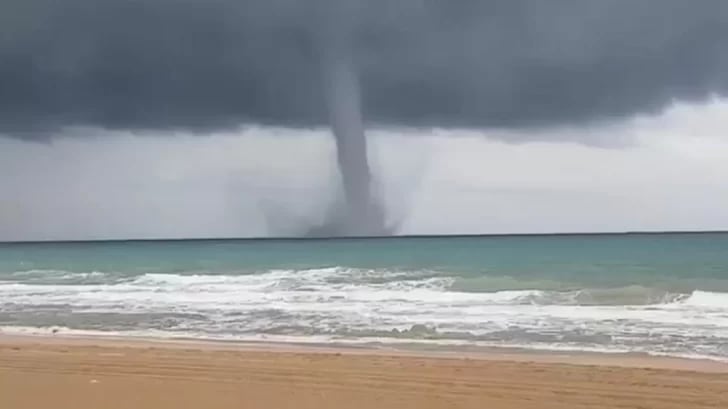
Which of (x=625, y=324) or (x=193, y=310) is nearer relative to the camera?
(x=625, y=324)

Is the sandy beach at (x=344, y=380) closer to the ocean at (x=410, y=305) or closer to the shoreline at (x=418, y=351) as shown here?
the shoreline at (x=418, y=351)

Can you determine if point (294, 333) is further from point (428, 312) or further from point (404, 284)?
point (404, 284)

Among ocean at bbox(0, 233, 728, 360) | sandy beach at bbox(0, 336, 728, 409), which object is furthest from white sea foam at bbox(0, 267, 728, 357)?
sandy beach at bbox(0, 336, 728, 409)

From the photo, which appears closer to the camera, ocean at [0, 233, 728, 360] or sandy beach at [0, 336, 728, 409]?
sandy beach at [0, 336, 728, 409]

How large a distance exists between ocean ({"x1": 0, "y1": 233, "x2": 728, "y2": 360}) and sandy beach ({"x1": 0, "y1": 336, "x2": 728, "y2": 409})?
1.60 meters

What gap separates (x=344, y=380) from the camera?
7.98m

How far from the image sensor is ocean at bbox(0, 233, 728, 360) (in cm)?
1154

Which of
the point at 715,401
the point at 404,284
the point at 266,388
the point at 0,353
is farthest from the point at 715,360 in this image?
the point at 404,284

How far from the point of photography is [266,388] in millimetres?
7648

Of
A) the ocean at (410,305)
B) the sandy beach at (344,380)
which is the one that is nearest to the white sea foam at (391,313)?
the ocean at (410,305)

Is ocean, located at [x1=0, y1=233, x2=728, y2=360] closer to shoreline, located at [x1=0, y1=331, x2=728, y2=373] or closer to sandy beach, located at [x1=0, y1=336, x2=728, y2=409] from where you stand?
shoreline, located at [x1=0, y1=331, x2=728, y2=373]

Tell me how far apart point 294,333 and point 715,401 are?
6.50 metres

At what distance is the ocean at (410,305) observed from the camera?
1154 cm

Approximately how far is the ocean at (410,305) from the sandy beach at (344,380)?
160 centimetres
